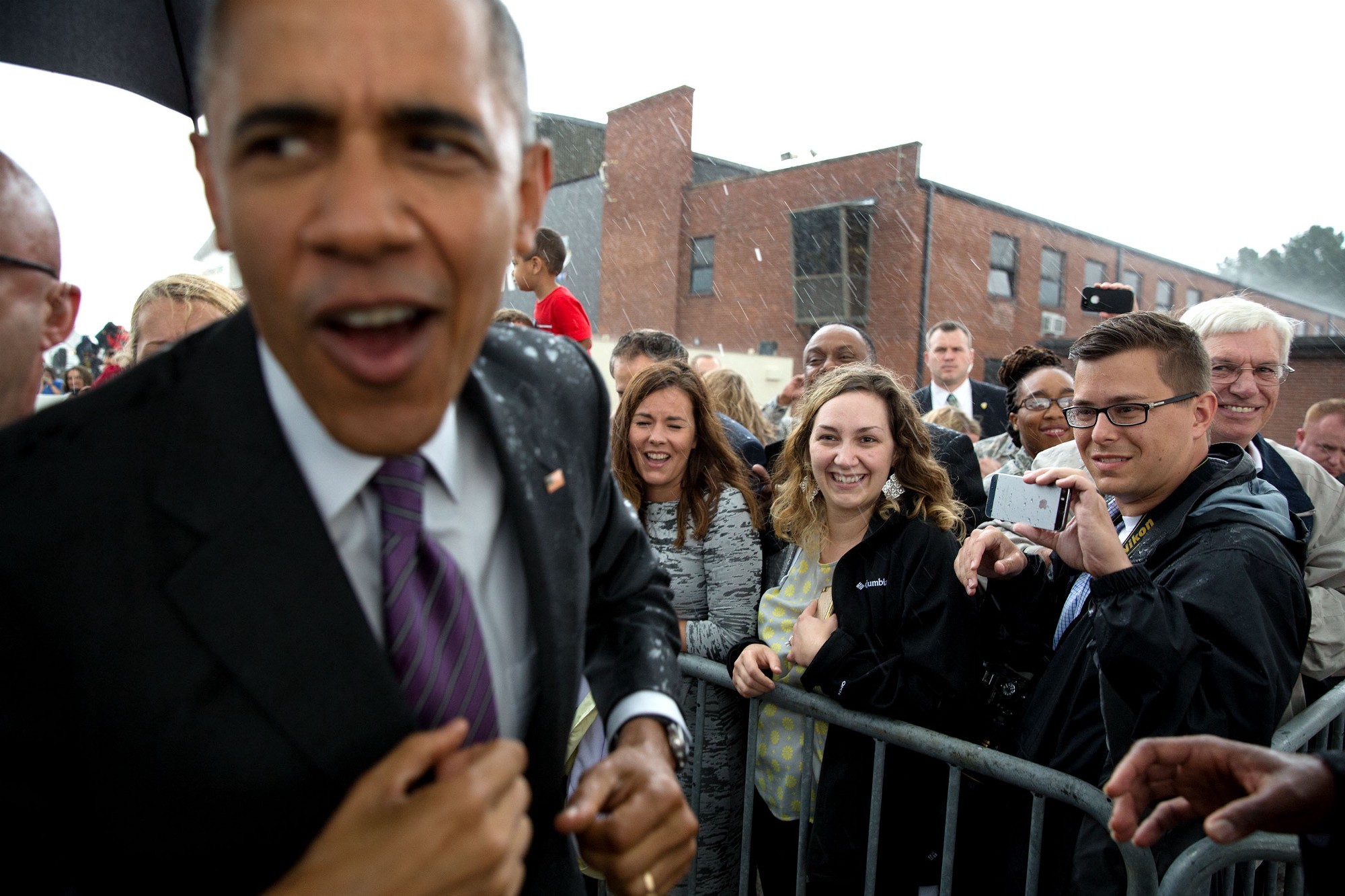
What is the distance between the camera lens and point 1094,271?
81.3 feet

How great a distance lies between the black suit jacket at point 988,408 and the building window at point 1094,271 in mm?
19648

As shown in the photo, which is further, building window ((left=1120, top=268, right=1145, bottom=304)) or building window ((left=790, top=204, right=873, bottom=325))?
building window ((left=1120, top=268, right=1145, bottom=304))

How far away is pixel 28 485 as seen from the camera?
88 centimetres


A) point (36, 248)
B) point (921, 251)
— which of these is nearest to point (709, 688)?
point (36, 248)

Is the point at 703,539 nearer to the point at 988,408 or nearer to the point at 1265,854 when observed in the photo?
the point at 1265,854

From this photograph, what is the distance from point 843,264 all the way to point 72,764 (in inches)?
854

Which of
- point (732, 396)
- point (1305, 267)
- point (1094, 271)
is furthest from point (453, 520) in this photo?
point (1305, 267)

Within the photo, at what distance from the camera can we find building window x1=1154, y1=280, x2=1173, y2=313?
1102 inches

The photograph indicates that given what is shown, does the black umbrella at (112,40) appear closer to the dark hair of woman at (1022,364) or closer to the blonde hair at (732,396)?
the blonde hair at (732,396)

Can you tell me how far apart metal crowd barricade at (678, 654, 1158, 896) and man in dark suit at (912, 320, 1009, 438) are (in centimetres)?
486

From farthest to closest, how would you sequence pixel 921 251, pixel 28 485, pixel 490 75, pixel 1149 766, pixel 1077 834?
pixel 921 251 → pixel 1077 834 → pixel 1149 766 → pixel 490 75 → pixel 28 485

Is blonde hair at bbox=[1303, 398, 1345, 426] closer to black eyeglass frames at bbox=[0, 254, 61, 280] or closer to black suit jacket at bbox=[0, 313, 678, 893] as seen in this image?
black suit jacket at bbox=[0, 313, 678, 893]

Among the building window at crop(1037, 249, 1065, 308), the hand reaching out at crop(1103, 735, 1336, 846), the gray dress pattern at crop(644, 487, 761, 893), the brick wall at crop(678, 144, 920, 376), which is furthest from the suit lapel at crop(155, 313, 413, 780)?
the building window at crop(1037, 249, 1065, 308)

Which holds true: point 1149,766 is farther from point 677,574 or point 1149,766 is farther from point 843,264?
point 843,264
